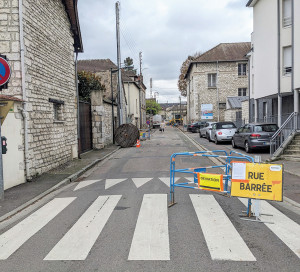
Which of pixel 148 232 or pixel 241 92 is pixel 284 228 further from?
pixel 241 92

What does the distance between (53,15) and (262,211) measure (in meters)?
10.7

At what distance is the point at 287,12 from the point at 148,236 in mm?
16699

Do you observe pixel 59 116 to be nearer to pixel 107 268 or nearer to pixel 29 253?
pixel 29 253

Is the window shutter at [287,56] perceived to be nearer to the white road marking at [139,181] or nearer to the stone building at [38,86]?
the stone building at [38,86]

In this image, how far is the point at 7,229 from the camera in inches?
202

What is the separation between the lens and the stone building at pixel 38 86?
343 inches

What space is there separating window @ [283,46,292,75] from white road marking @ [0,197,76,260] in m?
14.8

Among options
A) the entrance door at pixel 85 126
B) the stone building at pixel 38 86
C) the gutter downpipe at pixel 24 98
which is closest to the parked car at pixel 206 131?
the entrance door at pixel 85 126

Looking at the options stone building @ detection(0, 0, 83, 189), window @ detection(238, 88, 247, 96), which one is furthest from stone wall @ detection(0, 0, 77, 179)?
window @ detection(238, 88, 247, 96)

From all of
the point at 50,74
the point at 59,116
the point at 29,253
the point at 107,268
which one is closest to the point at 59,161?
the point at 59,116

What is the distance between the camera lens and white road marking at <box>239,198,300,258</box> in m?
4.23

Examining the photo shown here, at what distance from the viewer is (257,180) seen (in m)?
5.17

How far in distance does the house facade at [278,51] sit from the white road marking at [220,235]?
12187mm

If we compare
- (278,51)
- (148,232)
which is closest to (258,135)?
(278,51)
